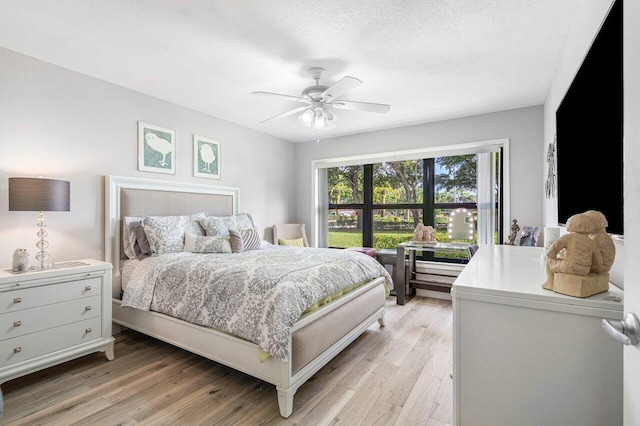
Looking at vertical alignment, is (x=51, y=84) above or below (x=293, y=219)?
above

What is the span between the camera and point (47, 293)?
214 centimetres

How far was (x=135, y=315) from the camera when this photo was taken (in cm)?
275

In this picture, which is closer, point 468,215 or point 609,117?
point 609,117

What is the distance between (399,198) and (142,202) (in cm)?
350

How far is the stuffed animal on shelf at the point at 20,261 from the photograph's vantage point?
214 cm

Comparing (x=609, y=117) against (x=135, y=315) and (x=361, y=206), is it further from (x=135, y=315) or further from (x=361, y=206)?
(x=361, y=206)

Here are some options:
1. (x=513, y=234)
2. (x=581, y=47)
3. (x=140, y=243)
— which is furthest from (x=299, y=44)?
(x=513, y=234)

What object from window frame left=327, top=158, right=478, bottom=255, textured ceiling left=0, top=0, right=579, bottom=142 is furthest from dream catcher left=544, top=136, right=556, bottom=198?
window frame left=327, top=158, right=478, bottom=255

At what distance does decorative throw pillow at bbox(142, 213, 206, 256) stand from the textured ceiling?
4.42 ft

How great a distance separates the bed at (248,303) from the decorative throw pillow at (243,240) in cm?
45

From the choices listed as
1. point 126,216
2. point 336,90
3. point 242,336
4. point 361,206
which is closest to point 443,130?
point 361,206

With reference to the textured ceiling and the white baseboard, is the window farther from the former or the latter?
the textured ceiling

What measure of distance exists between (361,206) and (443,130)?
68.1 inches

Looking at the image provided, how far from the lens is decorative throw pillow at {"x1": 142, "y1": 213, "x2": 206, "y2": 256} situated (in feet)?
9.54
